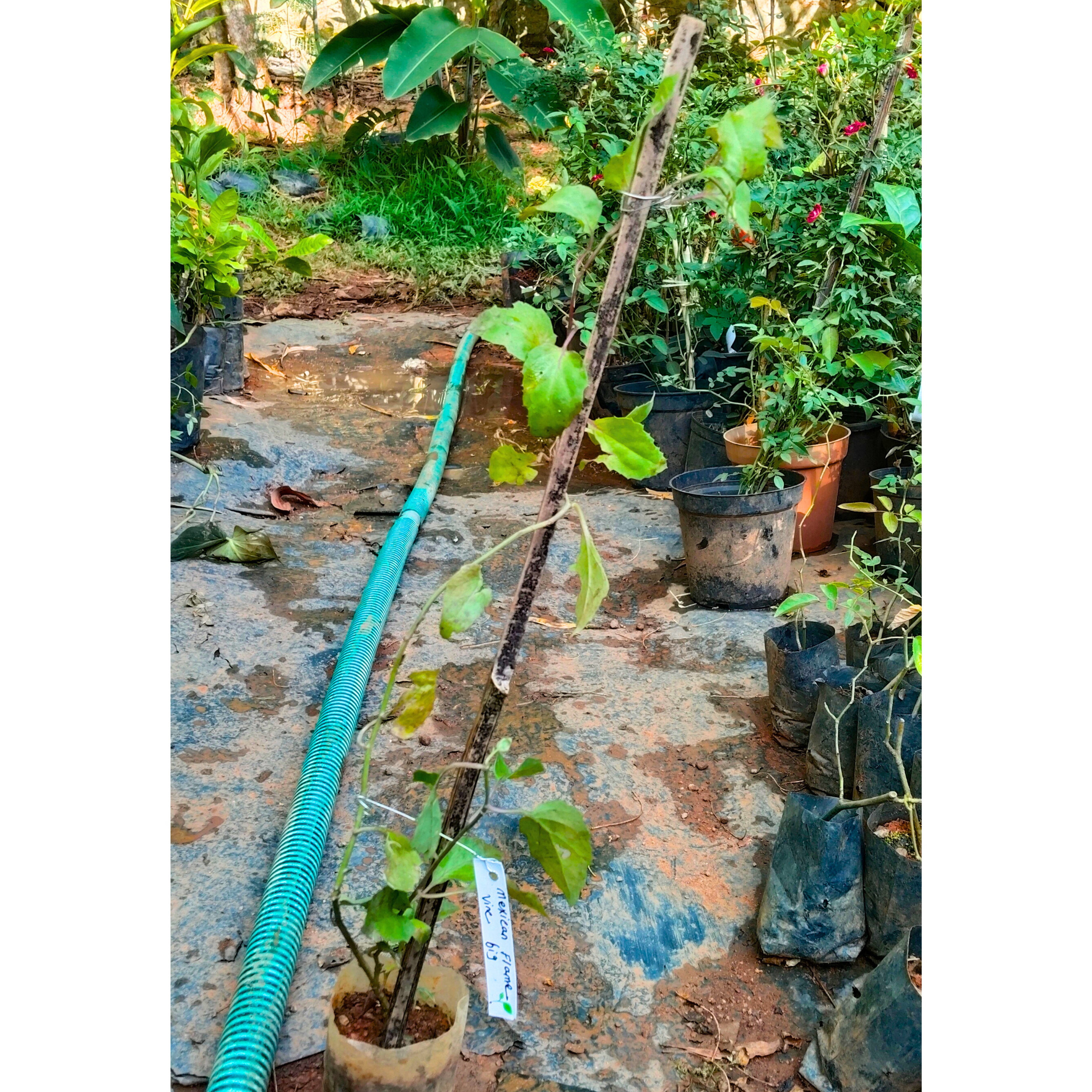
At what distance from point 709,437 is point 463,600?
8.32 ft

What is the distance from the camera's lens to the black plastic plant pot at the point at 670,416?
375cm

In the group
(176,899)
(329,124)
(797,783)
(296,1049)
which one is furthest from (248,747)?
(329,124)

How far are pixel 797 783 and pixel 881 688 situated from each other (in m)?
0.27

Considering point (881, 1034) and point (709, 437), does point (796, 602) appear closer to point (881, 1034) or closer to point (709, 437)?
point (881, 1034)

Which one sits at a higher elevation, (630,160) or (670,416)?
(630,160)

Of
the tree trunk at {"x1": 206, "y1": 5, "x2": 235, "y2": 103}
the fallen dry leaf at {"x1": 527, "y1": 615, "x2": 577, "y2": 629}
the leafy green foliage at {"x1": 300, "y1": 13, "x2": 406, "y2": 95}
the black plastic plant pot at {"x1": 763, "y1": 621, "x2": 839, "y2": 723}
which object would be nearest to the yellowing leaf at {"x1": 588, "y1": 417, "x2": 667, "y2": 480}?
the black plastic plant pot at {"x1": 763, "y1": 621, "x2": 839, "y2": 723}

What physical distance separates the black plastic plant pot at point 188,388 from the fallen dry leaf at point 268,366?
946mm

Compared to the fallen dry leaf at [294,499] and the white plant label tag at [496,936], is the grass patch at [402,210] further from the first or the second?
the white plant label tag at [496,936]

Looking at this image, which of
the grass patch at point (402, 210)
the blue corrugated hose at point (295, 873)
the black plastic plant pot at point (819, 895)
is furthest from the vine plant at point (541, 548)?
the grass patch at point (402, 210)

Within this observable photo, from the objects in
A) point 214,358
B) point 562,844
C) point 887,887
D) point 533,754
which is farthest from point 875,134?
point 214,358

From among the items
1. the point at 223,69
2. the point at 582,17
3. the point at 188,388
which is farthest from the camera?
the point at 223,69

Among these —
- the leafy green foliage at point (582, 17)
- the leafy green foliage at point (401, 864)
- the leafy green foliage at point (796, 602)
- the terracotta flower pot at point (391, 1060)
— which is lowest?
the terracotta flower pot at point (391, 1060)

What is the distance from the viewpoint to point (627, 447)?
1.00 m

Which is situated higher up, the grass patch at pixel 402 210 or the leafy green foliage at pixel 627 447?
the leafy green foliage at pixel 627 447
